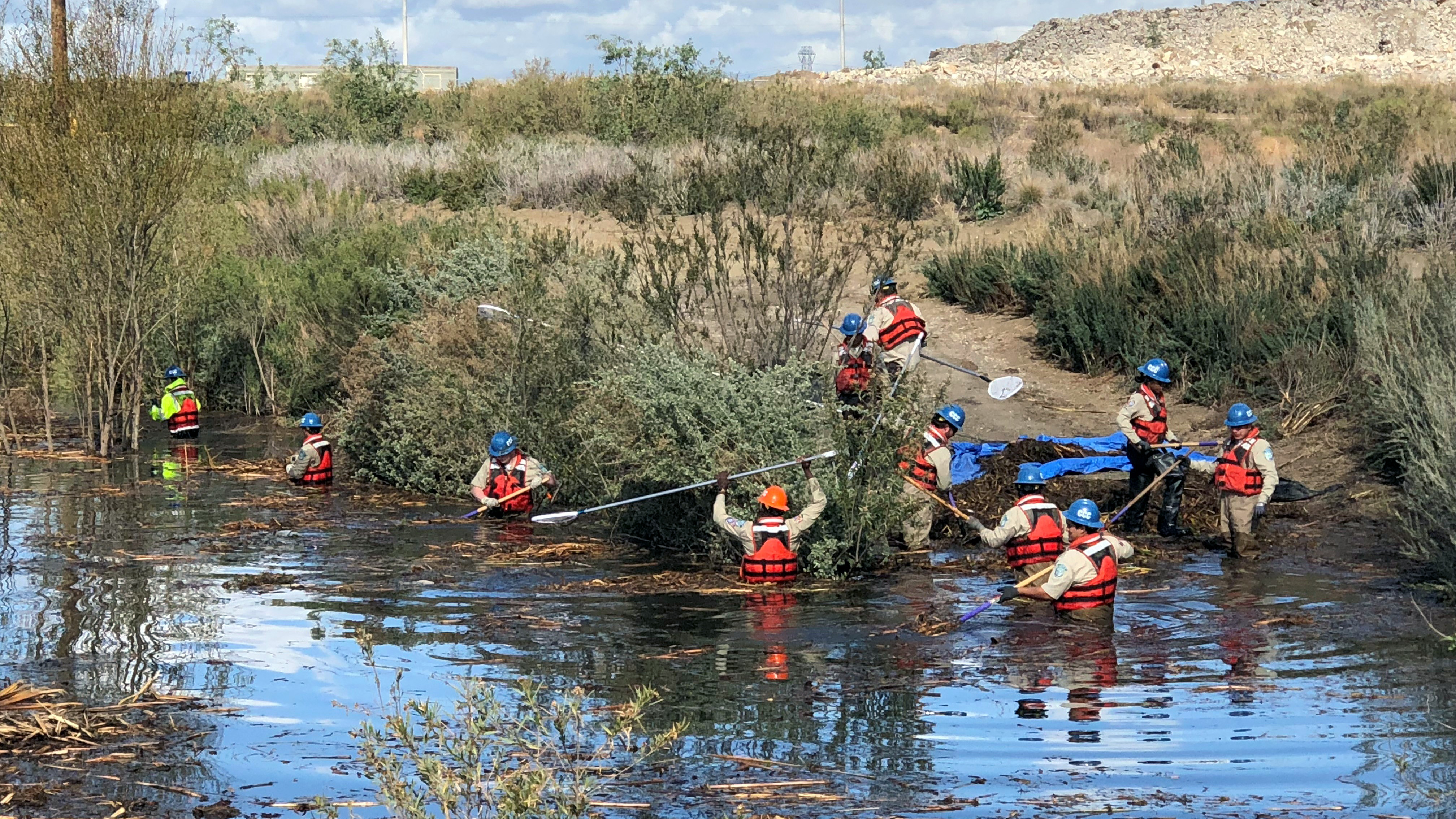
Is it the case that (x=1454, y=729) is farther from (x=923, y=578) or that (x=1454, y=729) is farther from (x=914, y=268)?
(x=914, y=268)

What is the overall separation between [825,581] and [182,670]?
17.2 ft

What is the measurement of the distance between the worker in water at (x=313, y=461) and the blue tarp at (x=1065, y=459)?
23.5ft

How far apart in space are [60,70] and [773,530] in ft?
39.2

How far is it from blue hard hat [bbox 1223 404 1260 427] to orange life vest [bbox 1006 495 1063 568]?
2522mm

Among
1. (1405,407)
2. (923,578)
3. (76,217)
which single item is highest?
(76,217)

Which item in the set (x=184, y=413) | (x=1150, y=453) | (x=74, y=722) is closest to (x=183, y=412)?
(x=184, y=413)

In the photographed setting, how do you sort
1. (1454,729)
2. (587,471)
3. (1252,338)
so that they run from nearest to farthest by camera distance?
(1454,729) → (587,471) → (1252,338)

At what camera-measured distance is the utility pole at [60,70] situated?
18.8m

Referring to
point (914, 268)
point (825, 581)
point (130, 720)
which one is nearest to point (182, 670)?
point (130, 720)

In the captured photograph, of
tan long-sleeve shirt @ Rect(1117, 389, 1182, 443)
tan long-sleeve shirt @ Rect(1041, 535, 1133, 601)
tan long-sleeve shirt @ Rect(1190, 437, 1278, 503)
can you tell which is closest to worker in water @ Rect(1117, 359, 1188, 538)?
tan long-sleeve shirt @ Rect(1117, 389, 1182, 443)

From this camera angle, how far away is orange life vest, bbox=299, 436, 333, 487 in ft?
57.9

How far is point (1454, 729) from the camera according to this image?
8.38 meters

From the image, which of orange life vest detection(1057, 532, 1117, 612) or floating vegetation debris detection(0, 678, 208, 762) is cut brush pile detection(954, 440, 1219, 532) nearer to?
orange life vest detection(1057, 532, 1117, 612)

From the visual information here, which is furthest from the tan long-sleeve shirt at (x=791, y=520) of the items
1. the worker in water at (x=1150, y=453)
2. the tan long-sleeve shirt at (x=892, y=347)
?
the tan long-sleeve shirt at (x=892, y=347)
